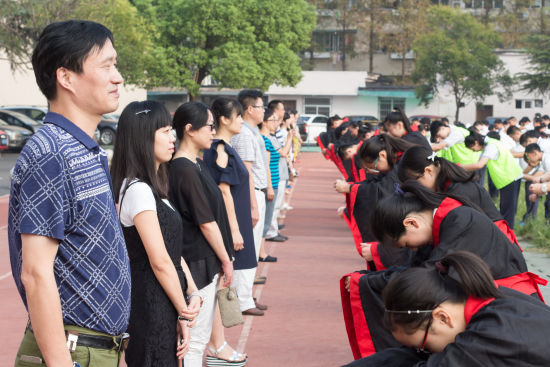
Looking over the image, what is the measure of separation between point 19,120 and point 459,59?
89.6 feet

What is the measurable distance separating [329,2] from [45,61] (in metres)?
59.0

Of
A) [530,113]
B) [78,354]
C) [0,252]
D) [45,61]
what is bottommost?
[530,113]

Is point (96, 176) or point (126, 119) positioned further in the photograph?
point (126, 119)

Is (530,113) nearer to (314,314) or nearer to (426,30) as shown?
(426,30)

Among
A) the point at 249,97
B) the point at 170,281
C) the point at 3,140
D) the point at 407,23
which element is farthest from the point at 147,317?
the point at 407,23

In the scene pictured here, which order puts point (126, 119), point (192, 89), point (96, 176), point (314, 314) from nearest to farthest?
1. point (96, 176)
2. point (126, 119)
3. point (314, 314)
4. point (192, 89)

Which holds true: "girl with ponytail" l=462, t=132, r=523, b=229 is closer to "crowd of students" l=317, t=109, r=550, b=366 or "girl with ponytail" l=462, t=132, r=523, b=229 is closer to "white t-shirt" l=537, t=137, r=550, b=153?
"white t-shirt" l=537, t=137, r=550, b=153

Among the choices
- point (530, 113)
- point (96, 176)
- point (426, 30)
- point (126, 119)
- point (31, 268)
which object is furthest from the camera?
point (426, 30)

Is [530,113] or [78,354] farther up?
[78,354]

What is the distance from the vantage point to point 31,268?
7.18 feet

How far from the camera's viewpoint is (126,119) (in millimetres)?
3555

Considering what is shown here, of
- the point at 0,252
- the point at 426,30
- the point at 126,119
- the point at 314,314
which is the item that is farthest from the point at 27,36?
the point at 426,30

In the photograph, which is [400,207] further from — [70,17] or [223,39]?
[223,39]

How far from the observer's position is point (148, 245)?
338 centimetres
